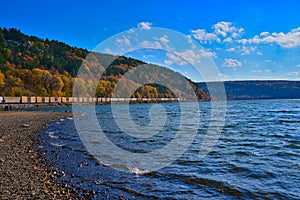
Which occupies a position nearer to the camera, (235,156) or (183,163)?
(183,163)

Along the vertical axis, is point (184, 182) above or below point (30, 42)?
below

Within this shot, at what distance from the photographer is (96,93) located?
129 meters

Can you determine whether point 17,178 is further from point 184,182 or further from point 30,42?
point 30,42

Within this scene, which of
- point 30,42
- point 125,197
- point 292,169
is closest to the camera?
point 125,197

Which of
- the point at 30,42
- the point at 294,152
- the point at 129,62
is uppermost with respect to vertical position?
the point at 30,42

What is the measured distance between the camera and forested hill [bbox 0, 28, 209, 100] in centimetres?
9425

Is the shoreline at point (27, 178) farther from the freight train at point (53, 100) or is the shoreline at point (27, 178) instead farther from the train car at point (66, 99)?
the train car at point (66, 99)

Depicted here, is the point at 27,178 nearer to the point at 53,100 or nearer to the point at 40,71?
the point at 53,100

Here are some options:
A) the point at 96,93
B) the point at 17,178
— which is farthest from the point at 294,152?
the point at 96,93

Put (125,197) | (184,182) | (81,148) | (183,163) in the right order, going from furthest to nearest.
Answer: (81,148), (183,163), (184,182), (125,197)

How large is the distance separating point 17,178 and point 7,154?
3.99 meters

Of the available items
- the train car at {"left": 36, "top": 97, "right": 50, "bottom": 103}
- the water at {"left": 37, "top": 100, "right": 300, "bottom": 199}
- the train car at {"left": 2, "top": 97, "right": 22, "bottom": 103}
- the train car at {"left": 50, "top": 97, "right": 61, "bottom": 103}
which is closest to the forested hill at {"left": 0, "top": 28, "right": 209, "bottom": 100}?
the train car at {"left": 36, "top": 97, "right": 50, "bottom": 103}

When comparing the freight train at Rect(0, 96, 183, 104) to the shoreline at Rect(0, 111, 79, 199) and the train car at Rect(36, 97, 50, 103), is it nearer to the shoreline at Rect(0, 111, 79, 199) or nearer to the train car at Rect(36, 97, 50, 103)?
the train car at Rect(36, 97, 50, 103)

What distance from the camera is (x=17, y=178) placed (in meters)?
8.14
